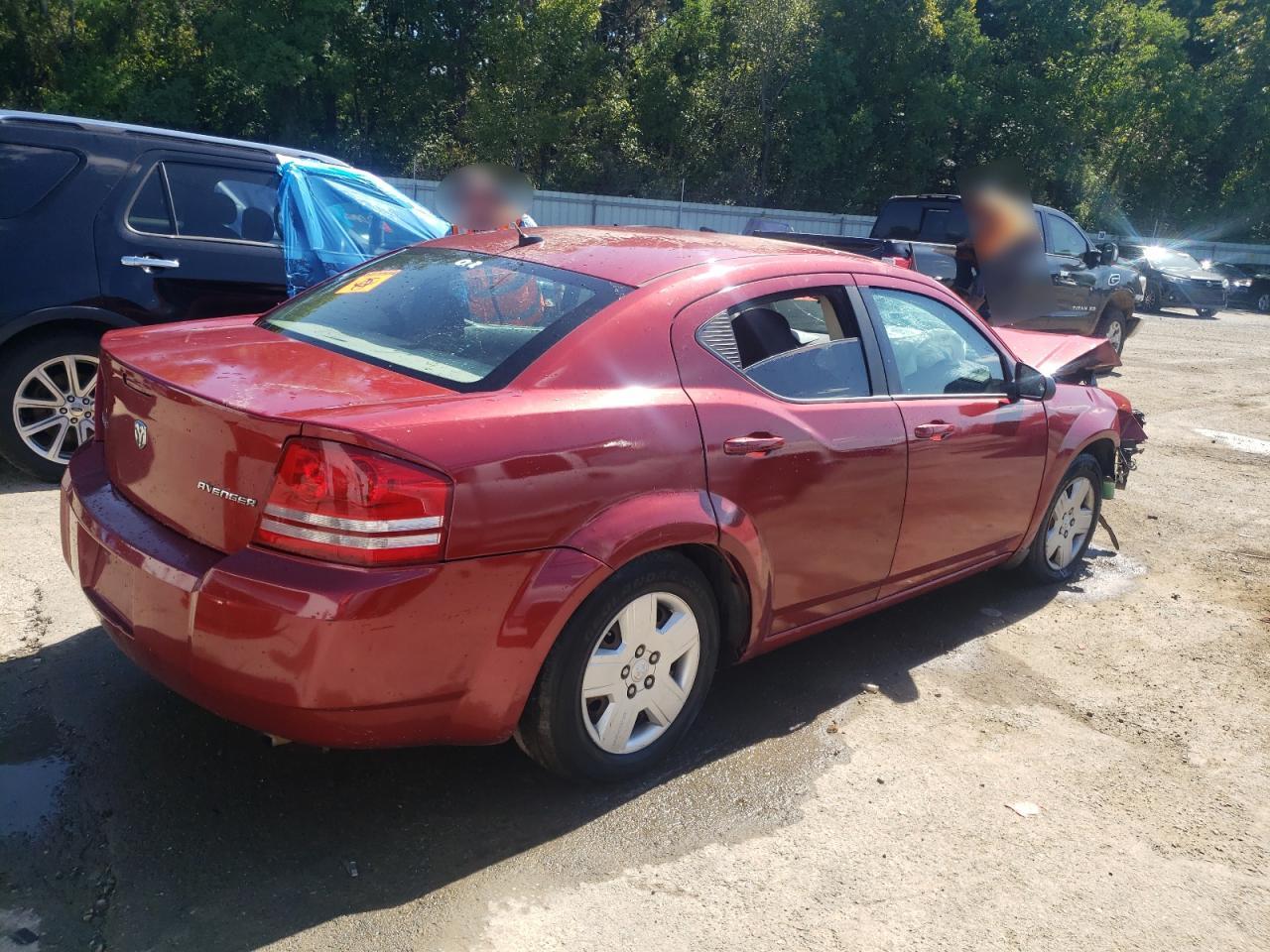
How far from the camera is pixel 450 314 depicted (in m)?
3.26

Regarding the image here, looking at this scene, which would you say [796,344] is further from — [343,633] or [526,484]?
[343,633]

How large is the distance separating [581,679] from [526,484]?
62cm

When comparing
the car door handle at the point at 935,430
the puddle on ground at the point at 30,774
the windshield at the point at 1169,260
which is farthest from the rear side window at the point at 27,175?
the windshield at the point at 1169,260

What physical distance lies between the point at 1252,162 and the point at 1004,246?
31.5m

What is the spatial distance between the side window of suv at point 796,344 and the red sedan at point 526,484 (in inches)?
0.4

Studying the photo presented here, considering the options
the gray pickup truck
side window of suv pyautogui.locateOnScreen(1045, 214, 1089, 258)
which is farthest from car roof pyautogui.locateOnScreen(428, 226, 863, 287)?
side window of suv pyautogui.locateOnScreen(1045, 214, 1089, 258)

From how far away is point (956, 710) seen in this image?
3.87m

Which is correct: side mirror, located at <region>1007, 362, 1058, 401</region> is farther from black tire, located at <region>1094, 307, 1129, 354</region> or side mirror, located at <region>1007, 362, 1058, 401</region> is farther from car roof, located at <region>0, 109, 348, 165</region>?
black tire, located at <region>1094, 307, 1129, 354</region>

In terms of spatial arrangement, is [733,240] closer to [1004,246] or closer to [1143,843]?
[1143,843]

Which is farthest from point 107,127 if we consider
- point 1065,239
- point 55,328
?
point 1065,239

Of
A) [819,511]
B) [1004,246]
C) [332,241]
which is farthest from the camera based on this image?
[1004,246]

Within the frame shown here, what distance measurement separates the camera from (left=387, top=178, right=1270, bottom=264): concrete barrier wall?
79.6 feet

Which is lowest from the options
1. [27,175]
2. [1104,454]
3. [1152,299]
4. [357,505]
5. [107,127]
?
[1152,299]

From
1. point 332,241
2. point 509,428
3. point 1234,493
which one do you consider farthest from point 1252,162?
point 509,428
